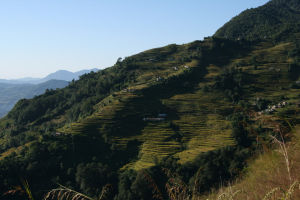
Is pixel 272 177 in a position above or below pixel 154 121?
above

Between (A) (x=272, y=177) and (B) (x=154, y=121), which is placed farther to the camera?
(B) (x=154, y=121)

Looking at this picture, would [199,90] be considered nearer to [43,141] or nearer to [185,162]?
[185,162]

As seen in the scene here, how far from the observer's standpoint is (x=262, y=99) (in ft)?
266

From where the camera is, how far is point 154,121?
78188mm

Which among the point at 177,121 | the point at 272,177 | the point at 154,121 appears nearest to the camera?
the point at 272,177

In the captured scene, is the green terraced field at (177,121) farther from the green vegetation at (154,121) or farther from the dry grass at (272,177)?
the dry grass at (272,177)

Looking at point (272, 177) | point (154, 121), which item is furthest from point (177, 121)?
point (272, 177)

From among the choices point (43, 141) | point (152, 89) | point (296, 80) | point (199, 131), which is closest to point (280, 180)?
point (199, 131)

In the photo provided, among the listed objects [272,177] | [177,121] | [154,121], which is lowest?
[177,121]

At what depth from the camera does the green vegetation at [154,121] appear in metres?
47.9

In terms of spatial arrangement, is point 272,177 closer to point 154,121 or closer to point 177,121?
point 177,121

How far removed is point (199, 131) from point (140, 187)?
32543 millimetres

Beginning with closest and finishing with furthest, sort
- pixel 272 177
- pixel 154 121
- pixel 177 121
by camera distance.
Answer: pixel 272 177 → pixel 177 121 → pixel 154 121

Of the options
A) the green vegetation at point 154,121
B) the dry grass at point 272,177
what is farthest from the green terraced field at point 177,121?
the dry grass at point 272,177
